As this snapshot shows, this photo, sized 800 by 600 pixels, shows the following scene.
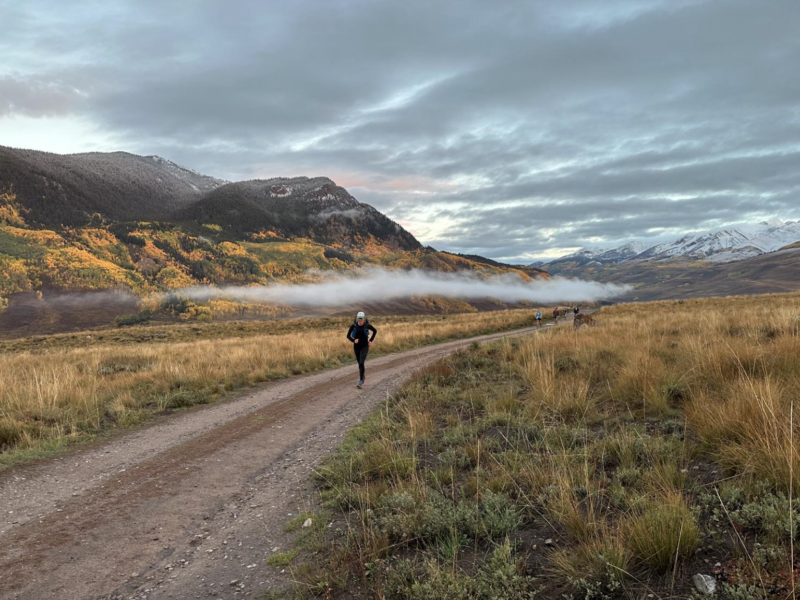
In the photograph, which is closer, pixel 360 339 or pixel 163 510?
pixel 163 510

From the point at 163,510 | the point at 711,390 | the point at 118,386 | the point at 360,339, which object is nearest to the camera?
the point at 163,510

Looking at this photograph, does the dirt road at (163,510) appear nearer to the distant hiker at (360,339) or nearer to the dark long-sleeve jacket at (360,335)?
the distant hiker at (360,339)

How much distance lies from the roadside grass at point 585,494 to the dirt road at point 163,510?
2.30ft

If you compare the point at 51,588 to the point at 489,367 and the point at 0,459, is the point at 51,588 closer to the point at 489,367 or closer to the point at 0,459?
the point at 0,459

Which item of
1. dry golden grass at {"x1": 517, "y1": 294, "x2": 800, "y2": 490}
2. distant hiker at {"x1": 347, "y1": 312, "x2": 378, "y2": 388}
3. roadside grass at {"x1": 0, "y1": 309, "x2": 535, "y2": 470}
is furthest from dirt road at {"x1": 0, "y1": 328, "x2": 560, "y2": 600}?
dry golden grass at {"x1": 517, "y1": 294, "x2": 800, "y2": 490}

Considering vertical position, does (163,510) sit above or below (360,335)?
below

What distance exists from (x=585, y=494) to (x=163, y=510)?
5065 millimetres

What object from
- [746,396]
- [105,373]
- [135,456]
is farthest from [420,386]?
[105,373]

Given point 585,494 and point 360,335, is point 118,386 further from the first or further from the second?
point 585,494

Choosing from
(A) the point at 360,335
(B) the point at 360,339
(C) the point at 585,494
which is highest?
(A) the point at 360,335

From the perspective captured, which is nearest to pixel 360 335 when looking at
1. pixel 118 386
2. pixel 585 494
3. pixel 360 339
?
pixel 360 339

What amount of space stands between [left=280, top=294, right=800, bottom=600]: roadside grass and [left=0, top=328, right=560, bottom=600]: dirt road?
0.70 metres

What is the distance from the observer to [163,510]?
5023 millimetres

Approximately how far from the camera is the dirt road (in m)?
3.67
